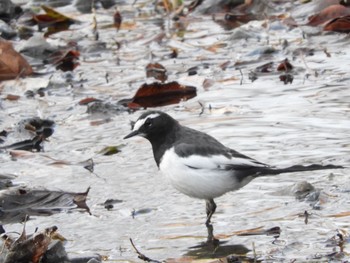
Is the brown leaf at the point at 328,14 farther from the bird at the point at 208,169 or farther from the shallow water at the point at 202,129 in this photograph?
the bird at the point at 208,169

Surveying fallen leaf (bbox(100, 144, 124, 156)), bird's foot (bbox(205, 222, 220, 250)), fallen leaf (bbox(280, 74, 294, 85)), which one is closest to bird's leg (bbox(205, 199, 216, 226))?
bird's foot (bbox(205, 222, 220, 250))

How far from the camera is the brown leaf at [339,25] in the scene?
10.5 metres

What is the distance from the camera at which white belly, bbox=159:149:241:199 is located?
20.6ft

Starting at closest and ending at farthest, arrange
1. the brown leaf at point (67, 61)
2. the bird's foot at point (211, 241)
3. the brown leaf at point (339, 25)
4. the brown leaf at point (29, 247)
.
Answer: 1. the brown leaf at point (29, 247)
2. the bird's foot at point (211, 241)
3. the brown leaf at point (339, 25)
4. the brown leaf at point (67, 61)

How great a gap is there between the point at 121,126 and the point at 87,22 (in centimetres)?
458

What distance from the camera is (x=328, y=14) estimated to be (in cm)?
1089

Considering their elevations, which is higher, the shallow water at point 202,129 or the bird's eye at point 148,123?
the bird's eye at point 148,123

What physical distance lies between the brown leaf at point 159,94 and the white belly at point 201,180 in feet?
9.06

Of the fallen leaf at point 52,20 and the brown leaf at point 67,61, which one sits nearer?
the brown leaf at point 67,61

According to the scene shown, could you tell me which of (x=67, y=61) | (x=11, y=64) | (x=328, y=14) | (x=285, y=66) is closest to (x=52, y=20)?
(x=67, y=61)

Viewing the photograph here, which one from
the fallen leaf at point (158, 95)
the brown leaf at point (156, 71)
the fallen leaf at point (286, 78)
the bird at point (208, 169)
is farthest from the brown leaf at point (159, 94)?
the bird at point (208, 169)

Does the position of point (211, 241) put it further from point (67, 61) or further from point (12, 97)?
point (67, 61)

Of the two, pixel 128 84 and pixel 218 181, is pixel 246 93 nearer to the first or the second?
pixel 128 84

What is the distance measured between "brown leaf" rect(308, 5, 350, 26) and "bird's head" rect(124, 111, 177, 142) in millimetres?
4558
